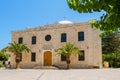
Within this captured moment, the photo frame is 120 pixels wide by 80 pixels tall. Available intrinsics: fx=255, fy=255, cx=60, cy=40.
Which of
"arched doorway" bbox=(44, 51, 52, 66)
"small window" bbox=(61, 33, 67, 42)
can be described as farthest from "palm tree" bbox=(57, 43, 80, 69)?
"arched doorway" bbox=(44, 51, 52, 66)

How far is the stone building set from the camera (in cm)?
3200

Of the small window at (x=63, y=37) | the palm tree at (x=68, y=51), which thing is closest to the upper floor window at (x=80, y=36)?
the palm tree at (x=68, y=51)

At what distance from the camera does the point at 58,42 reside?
34.7 metres

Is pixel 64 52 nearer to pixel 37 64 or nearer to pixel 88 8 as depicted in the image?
pixel 37 64

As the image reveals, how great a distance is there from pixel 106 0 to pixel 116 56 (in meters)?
34.3

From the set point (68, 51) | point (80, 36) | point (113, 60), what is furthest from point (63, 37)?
point (113, 60)

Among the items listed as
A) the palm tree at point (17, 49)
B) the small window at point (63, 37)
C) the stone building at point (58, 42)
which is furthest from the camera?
the palm tree at point (17, 49)

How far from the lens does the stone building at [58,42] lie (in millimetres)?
32000

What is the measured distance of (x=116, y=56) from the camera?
3841cm

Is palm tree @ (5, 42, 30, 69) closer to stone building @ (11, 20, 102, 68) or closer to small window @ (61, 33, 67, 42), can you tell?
stone building @ (11, 20, 102, 68)
